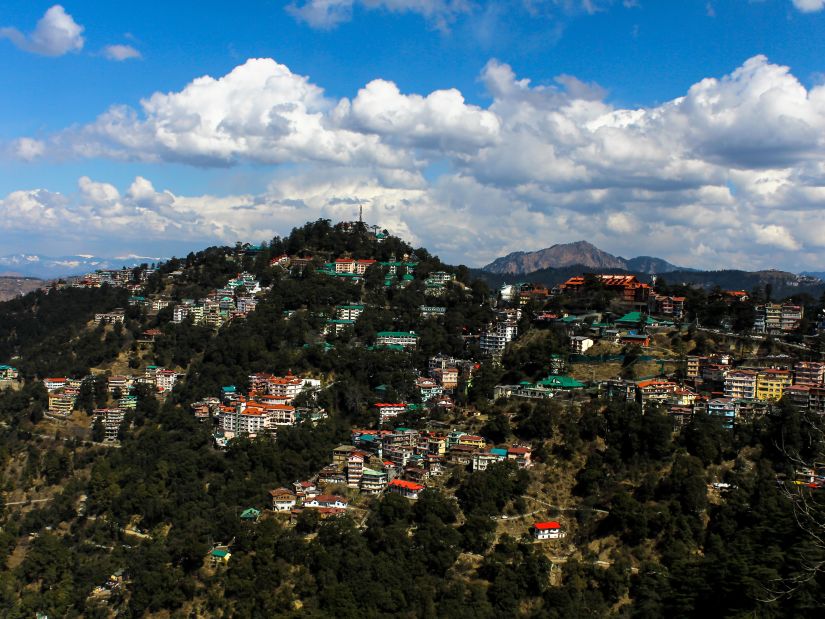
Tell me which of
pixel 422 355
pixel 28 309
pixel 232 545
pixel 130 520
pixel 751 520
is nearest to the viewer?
pixel 751 520

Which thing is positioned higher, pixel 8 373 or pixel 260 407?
pixel 260 407

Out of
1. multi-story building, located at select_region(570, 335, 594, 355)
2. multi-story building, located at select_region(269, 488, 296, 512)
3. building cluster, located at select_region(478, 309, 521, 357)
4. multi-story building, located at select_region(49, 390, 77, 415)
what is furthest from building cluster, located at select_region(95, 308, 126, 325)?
multi-story building, located at select_region(570, 335, 594, 355)

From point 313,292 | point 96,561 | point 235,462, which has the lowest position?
point 96,561

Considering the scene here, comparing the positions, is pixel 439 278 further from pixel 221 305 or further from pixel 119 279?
pixel 119 279

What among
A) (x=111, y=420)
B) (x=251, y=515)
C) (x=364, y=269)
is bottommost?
(x=251, y=515)

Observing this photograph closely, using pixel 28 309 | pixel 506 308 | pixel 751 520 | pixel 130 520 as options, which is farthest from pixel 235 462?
pixel 28 309

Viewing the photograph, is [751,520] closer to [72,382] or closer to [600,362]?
[600,362]

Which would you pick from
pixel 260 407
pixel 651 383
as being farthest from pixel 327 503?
pixel 651 383

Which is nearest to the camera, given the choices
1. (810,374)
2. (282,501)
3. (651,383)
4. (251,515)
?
(251,515)
